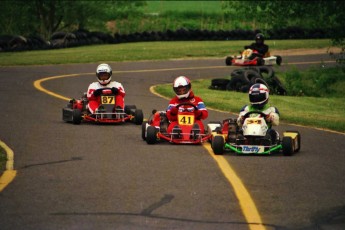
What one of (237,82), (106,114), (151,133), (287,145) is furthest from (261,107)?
(237,82)

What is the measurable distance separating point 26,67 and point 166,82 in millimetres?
5854

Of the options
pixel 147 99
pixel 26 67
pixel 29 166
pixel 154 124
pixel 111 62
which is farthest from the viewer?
pixel 111 62

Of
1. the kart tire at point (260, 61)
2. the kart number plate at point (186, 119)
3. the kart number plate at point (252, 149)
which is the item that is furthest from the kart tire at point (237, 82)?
the kart number plate at point (252, 149)

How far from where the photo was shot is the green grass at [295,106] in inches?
798

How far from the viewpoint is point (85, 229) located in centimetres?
968

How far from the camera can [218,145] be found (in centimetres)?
1504

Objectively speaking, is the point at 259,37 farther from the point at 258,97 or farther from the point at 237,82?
the point at 258,97

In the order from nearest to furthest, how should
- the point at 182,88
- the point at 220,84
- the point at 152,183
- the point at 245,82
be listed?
the point at 152,183
the point at 182,88
the point at 245,82
the point at 220,84

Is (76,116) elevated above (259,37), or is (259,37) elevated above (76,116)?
(76,116)

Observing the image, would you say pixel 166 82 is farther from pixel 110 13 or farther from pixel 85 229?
pixel 110 13

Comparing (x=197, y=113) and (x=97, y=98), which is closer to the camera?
(x=197, y=113)

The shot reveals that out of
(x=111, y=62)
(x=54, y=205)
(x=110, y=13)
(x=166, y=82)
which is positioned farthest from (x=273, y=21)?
(x=110, y=13)

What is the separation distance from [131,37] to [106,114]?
98.3 ft

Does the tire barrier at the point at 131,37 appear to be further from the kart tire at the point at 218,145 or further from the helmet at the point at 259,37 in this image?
the kart tire at the point at 218,145
